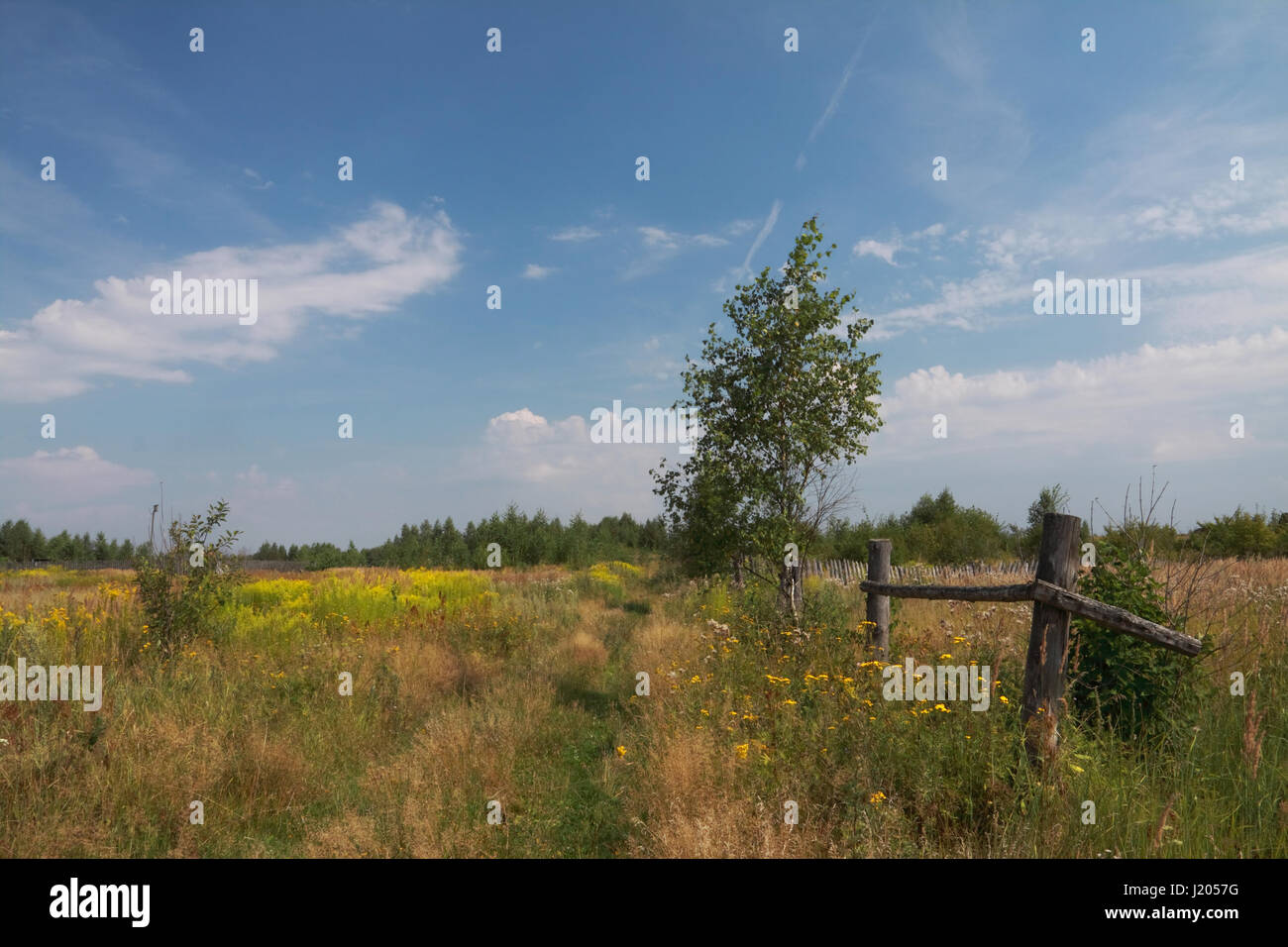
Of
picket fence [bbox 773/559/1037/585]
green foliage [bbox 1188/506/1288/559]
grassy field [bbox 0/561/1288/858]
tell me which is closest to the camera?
grassy field [bbox 0/561/1288/858]


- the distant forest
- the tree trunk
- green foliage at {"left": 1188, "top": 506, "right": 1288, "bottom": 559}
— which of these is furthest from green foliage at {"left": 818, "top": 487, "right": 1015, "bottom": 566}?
the tree trunk

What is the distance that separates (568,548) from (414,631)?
33.4 m

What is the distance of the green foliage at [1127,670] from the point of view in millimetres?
5059

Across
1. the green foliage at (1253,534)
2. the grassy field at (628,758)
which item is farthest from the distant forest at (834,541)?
the grassy field at (628,758)

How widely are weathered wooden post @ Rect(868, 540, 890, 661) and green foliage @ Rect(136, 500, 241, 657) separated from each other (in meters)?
9.31

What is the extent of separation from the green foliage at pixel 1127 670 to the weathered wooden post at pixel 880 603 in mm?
2506

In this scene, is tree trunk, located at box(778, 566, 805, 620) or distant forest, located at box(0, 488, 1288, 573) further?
distant forest, located at box(0, 488, 1288, 573)

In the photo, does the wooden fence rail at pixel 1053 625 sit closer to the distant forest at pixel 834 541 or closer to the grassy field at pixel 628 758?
the grassy field at pixel 628 758

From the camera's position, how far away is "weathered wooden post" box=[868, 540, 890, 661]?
26.4 ft

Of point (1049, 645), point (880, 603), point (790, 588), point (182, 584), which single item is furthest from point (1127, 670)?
point (182, 584)

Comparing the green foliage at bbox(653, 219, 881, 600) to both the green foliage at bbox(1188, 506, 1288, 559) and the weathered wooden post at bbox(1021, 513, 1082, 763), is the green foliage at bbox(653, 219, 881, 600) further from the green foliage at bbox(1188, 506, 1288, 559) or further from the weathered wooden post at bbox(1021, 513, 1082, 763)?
→ the green foliage at bbox(1188, 506, 1288, 559)
